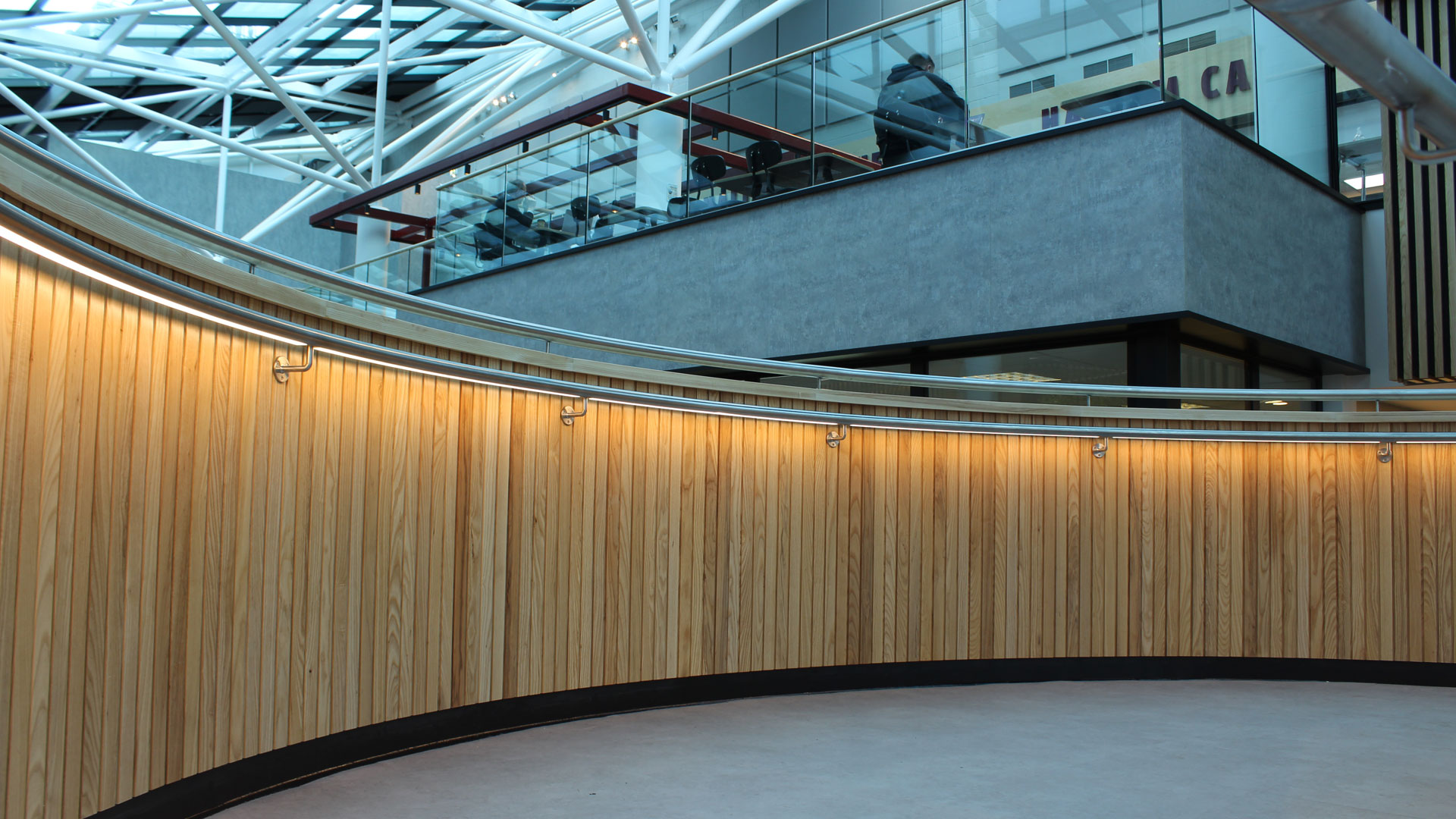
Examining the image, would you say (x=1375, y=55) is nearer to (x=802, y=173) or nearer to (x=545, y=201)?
(x=802, y=173)

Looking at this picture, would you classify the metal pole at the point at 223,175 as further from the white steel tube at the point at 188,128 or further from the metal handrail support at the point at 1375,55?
the metal handrail support at the point at 1375,55

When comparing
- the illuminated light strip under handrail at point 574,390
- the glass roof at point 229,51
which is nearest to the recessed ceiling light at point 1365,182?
the illuminated light strip under handrail at point 574,390

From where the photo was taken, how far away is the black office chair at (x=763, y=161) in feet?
34.6

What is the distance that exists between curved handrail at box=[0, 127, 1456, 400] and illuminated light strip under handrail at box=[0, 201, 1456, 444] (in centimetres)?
17

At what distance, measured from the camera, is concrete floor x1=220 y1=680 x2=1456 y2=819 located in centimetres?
472

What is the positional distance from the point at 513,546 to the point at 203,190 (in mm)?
26314

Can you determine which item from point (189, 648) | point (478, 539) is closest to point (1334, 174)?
point (478, 539)

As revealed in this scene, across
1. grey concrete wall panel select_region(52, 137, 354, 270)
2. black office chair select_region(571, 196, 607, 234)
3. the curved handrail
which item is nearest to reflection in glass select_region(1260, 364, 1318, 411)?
the curved handrail

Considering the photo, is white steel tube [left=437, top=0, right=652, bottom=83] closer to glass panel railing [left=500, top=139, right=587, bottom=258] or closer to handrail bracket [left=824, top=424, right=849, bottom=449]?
glass panel railing [left=500, top=139, right=587, bottom=258]

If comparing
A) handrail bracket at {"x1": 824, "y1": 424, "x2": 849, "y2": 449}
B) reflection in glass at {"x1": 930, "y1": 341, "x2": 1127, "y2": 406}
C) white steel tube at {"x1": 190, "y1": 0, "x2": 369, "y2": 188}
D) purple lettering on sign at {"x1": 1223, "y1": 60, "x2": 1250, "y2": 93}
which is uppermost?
white steel tube at {"x1": 190, "y1": 0, "x2": 369, "y2": 188}

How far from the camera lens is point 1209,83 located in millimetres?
8781

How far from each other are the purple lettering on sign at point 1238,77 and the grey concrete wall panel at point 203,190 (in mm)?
24497

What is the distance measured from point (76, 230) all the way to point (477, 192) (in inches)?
416

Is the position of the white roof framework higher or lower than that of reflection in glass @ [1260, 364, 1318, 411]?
higher
